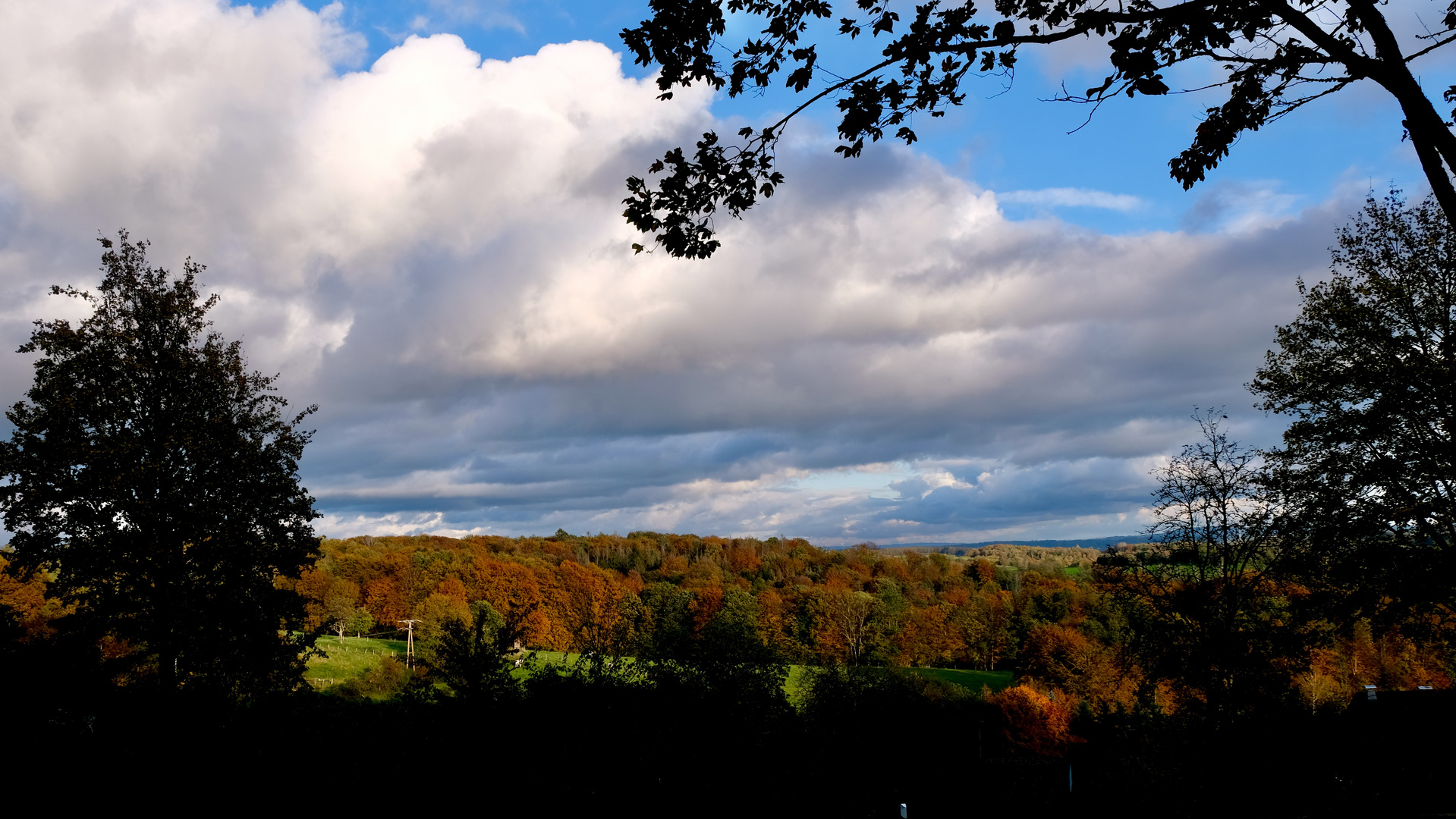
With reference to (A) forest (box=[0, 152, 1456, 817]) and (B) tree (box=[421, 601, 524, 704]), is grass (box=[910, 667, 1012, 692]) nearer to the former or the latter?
(A) forest (box=[0, 152, 1456, 817])

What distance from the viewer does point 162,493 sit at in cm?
2048

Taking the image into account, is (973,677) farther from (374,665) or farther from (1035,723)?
(374,665)

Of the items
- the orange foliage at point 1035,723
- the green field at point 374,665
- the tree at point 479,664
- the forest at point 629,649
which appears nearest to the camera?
the forest at point 629,649

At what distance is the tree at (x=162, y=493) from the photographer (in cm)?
1925

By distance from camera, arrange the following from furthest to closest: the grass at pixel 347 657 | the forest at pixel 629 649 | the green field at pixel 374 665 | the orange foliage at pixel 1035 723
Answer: the grass at pixel 347 657 → the green field at pixel 374 665 → the orange foliage at pixel 1035 723 → the forest at pixel 629 649

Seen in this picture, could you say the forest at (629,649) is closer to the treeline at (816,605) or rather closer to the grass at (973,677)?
the treeline at (816,605)

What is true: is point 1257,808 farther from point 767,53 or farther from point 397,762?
point 767,53

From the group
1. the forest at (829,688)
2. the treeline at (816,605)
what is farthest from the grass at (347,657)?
the treeline at (816,605)

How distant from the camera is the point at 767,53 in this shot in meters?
6.39

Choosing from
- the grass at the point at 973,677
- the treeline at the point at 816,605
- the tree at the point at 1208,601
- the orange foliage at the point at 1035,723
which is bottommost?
the grass at the point at 973,677

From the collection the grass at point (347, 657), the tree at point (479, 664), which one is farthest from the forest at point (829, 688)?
Answer: the grass at point (347, 657)

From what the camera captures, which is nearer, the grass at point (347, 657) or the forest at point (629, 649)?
the forest at point (629, 649)

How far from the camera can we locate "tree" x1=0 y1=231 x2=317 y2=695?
1925 centimetres

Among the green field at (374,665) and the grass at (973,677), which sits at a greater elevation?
the green field at (374,665)
